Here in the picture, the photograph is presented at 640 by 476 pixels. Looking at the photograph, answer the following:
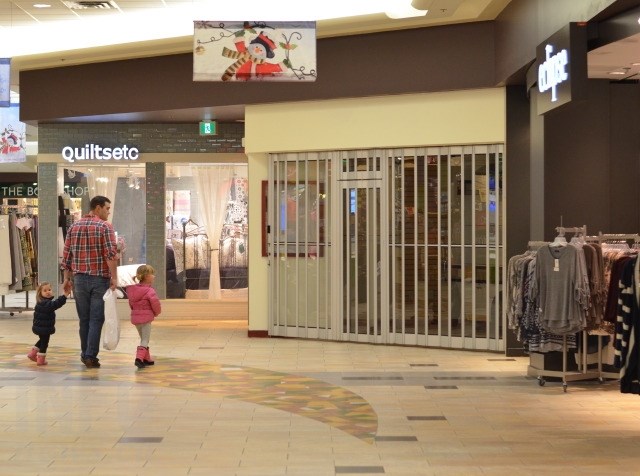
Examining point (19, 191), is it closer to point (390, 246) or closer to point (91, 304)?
point (390, 246)

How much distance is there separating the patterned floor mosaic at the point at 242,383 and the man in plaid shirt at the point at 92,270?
0.41 metres

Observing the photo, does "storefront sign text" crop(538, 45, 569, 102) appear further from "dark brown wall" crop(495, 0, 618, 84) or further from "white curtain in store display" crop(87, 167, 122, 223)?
"white curtain in store display" crop(87, 167, 122, 223)

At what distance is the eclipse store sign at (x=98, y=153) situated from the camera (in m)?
15.8

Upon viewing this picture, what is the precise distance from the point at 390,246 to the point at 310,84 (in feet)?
6.91

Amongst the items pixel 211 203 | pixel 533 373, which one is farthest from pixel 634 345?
pixel 211 203

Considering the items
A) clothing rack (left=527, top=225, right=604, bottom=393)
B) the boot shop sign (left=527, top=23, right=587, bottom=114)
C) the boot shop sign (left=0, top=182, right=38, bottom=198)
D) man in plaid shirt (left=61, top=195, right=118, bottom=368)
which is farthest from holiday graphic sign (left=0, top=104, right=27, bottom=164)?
→ the boot shop sign (left=0, top=182, right=38, bottom=198)

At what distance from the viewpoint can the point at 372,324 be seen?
40.2 ft

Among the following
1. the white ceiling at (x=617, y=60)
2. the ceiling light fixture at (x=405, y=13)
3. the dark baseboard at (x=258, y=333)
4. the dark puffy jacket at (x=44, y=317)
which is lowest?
the dark baseboard at (x=258, y=333)

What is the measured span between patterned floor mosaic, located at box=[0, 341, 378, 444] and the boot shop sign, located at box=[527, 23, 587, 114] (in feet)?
8.81

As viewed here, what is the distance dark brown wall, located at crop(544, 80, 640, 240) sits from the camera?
9711 millimetres

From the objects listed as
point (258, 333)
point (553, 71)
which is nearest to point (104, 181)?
point (258, 333)

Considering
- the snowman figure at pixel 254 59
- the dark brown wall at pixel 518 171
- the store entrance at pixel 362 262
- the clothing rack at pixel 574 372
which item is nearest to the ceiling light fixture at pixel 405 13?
the dark brown wall at pixel 518 171

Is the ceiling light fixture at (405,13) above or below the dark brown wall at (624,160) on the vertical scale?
above

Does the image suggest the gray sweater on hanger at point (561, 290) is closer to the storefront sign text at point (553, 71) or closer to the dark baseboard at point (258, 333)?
the storefront sign text at point (553, 71)
